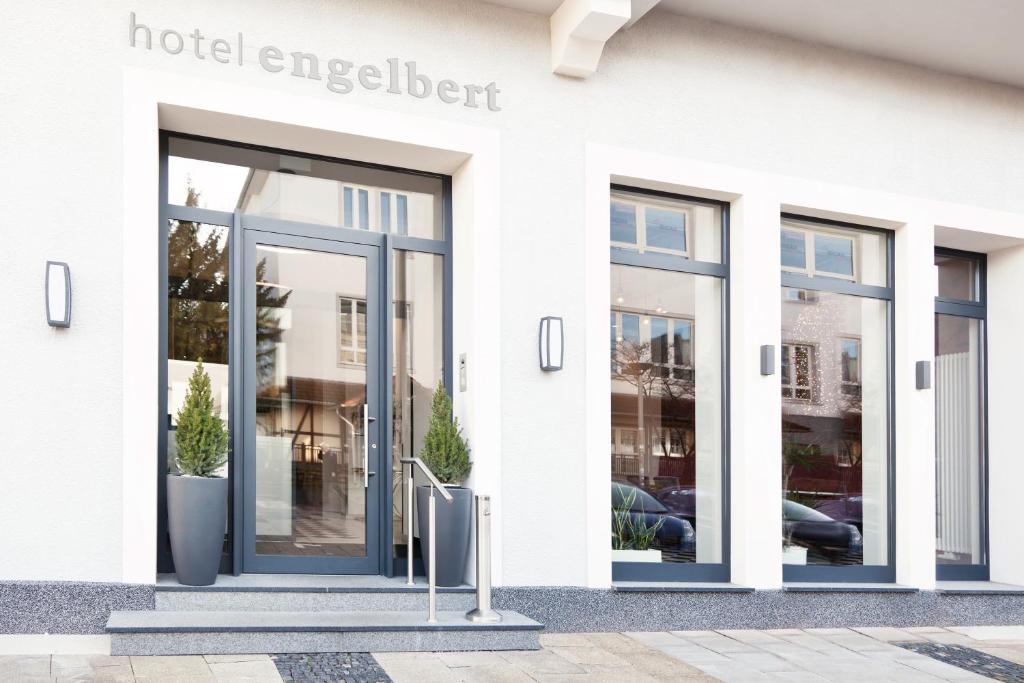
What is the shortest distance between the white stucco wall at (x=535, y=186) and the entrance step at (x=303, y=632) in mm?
530

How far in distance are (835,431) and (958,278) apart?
1.92m

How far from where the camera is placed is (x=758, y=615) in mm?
6977

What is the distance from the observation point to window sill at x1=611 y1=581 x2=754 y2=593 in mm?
6566

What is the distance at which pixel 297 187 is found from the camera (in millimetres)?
6469

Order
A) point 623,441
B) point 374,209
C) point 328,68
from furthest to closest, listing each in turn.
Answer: point 623,441 < point 374,209 < point 328,68

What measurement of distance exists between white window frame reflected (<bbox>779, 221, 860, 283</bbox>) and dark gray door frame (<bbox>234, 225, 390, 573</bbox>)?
3160 millimetres

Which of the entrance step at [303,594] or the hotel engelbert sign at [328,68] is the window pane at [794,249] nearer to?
the hotel engelbert sign at [328,68]

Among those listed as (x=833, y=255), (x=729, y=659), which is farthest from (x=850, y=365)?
(x=729, y=659)

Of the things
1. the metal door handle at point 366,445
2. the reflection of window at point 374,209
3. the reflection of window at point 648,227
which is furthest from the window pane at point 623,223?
the metal door handle at point 366,445

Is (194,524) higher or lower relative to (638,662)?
higher

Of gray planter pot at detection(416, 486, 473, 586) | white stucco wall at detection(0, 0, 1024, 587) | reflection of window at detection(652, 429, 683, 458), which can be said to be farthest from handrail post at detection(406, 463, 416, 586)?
reflection of window at detection(652, 429, 683, 458)

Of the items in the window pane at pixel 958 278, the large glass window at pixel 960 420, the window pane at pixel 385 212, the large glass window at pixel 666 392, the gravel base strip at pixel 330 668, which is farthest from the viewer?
the window pane at pixel 958 278

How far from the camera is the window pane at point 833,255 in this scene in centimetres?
780

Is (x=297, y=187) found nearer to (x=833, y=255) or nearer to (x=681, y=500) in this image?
(x=681, y=500)
